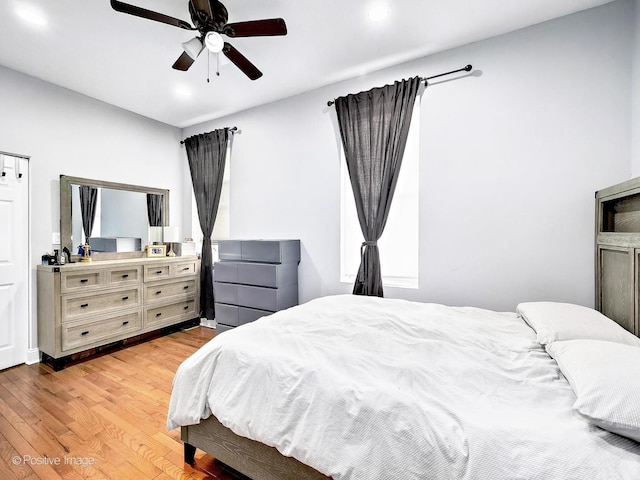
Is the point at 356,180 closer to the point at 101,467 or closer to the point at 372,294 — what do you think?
the point at 372,294

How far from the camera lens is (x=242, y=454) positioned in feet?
4.56

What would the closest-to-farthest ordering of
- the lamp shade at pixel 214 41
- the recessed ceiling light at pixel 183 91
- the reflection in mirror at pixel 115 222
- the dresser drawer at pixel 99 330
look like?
the lamp shade at pixel 214 41 < the dresser drawer at pixel 99 330 < the recessed ceiling light at pixel 183 91 < the reflection in mirror at pixel 115 222

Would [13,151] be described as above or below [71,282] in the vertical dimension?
above

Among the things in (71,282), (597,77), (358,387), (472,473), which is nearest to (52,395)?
(71,282)

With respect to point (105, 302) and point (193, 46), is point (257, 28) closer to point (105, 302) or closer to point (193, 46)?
point (193, 46)

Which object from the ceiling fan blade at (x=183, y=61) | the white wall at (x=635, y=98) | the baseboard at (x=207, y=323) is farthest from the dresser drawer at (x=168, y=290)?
the white wall at (x=635, y=98)

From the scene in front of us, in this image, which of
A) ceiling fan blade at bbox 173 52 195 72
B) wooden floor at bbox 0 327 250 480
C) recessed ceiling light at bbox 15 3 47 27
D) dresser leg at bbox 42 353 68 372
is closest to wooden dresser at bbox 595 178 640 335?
wooden floor at bbox 0 327 250 480

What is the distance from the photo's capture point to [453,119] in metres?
2.69

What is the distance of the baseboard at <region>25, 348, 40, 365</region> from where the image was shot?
9.87ft

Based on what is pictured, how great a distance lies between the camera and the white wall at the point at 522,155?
2189 mm

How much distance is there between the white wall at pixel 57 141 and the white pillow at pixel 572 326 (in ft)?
14.5

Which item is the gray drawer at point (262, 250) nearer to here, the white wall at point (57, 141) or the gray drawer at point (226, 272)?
the gray drawer at point (226, 272)

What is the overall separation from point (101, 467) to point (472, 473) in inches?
76.6

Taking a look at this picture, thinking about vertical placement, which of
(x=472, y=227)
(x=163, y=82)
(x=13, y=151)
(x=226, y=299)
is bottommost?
(x=226, y=299)
